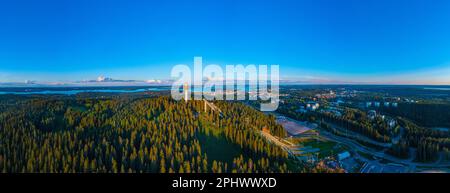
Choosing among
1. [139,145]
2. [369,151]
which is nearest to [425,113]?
[369,151]

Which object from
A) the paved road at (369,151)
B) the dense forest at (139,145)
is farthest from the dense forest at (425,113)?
the dense forest at (139,145)

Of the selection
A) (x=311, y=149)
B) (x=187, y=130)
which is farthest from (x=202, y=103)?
(x=311, y=149)

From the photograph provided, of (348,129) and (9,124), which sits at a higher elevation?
(9,124)

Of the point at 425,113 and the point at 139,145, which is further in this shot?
the point at 425,113

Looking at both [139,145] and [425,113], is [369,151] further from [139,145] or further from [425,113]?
[425,113]

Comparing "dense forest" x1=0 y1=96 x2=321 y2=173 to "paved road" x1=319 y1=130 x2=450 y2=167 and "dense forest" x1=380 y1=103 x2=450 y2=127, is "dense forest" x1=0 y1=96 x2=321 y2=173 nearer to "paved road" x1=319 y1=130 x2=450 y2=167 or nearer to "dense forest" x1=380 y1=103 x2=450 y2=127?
"paved road" x1=319 y1=130 x2=450 y2=167

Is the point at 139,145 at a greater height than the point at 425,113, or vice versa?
the point at 139,145

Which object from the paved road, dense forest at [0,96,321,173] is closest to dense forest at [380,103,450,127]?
the paved road
